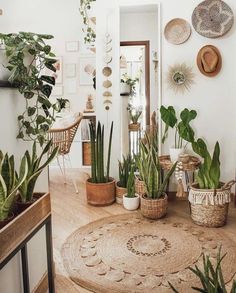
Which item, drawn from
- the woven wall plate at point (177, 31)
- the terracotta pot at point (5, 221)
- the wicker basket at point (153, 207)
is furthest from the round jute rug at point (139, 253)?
the woven wall plate at point (177, 31)

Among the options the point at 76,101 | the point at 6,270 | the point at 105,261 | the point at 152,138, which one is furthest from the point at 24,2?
the point at 6,270

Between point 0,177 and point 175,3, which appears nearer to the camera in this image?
point 0,177

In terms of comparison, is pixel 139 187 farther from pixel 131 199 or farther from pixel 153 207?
pixel 153 207

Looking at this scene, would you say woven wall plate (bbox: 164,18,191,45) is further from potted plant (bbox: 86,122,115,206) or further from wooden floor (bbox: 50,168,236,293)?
wooden floor (bbox: 50,168,236,293)

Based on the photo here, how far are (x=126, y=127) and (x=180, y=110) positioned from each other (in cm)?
68

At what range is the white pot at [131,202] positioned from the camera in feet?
11.5

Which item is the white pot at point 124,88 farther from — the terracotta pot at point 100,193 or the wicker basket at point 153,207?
the wicker basket at point 153,207

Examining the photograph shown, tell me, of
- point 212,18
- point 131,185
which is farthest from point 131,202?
point 212,18

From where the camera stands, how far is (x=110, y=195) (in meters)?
3.73

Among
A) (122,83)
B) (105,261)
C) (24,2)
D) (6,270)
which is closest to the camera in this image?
(6,270)

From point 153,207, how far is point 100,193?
2.31 ft

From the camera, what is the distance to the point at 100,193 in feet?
12.0

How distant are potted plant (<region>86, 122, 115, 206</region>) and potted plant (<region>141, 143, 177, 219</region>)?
0.53 meters

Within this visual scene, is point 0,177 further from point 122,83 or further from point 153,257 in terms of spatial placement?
point 122,83
